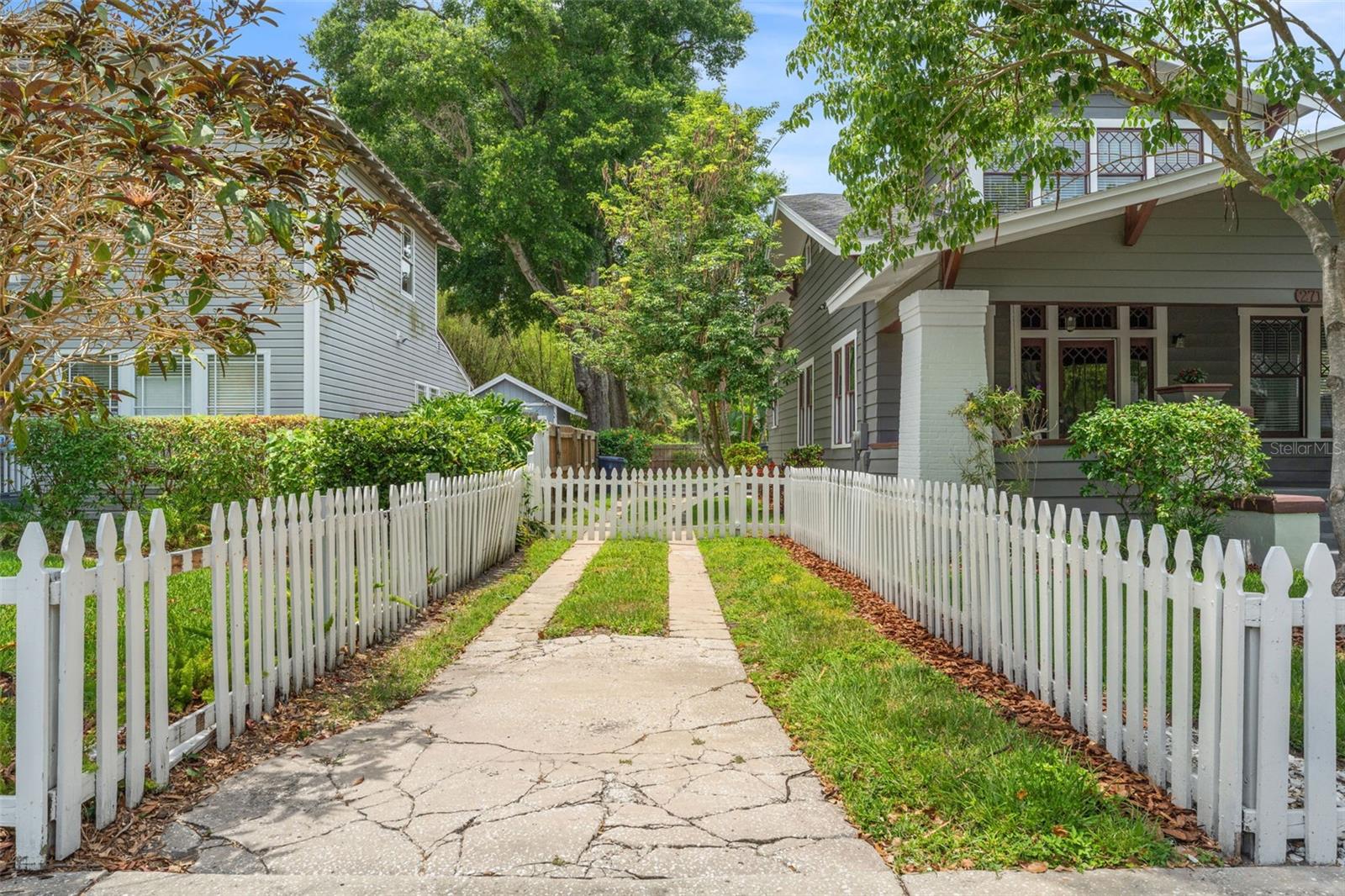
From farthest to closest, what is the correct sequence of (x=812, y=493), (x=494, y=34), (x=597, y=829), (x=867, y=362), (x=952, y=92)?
1. (x=494, y=34)
2. (x=867, y=362)
3. (x=812, y=493)
4. (x=952, y=92)
5. (x=597, y=829)

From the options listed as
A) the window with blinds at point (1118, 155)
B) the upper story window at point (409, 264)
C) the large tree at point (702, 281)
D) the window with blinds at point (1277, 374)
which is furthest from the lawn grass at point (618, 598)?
the upper story window at point (409, 264)

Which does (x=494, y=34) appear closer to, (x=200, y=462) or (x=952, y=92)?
(x=200, y=462)

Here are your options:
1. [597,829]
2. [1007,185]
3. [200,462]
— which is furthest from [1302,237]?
[200,462]

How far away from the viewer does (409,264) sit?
20812 mm

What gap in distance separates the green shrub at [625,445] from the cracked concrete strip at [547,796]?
76.4 feet

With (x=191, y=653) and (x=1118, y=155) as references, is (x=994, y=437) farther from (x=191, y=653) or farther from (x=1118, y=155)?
(x=191, y=653)

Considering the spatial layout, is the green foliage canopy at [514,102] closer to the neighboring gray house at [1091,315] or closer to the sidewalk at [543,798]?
the neighboring gray house at [1091,315]

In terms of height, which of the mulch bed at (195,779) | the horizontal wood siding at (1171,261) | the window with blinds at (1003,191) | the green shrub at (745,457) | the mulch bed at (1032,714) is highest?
the window with blinds at (1003,191)

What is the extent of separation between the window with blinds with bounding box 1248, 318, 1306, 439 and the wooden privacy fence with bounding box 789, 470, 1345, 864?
27.2 ft

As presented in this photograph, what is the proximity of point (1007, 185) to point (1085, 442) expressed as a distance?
5.47m

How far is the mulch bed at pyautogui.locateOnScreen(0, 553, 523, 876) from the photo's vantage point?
315 cm

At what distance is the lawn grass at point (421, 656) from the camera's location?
4981 mm

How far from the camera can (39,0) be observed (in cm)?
479

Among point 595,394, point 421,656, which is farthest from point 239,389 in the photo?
point 595,394
